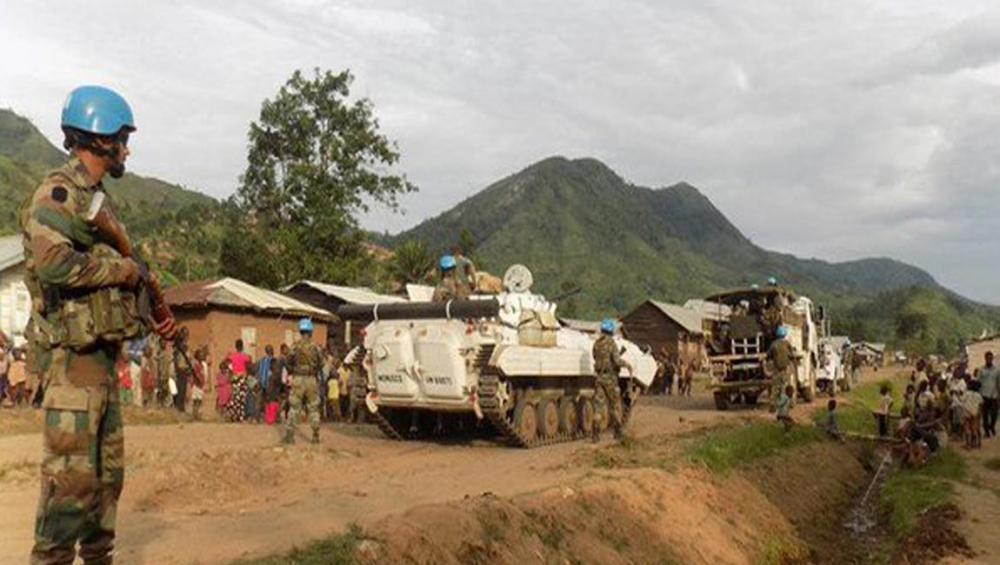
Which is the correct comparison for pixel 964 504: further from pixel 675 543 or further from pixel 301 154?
pixel 301 154

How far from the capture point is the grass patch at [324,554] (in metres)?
6.38

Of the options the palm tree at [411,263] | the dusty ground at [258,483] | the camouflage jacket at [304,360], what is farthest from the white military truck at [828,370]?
the palm tree at [411,263]

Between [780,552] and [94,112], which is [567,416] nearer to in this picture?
[780,552]

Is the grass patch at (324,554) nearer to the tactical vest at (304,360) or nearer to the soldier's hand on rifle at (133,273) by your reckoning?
the soldier's hand on rifle at (133,273)

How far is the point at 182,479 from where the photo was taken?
35.4 feet

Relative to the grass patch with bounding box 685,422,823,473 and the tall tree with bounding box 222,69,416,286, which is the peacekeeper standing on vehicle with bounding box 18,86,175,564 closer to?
the grass patch with bounding box 685,422,823,473

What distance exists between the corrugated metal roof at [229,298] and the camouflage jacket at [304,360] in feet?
46.1

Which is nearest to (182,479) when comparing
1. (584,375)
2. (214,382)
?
(584,375)

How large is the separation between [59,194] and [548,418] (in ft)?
41.5

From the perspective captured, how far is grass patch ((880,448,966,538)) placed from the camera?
13898 millimetres

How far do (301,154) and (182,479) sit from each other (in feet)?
119

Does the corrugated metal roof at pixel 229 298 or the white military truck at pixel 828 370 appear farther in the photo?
the white military truck at pixel 828 370

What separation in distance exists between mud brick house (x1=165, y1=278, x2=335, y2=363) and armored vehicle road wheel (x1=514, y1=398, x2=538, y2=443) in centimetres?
1458

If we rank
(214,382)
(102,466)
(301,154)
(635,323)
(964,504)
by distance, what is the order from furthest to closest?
(635,323), (301,154), (214,382), (964,504), (102,466)
